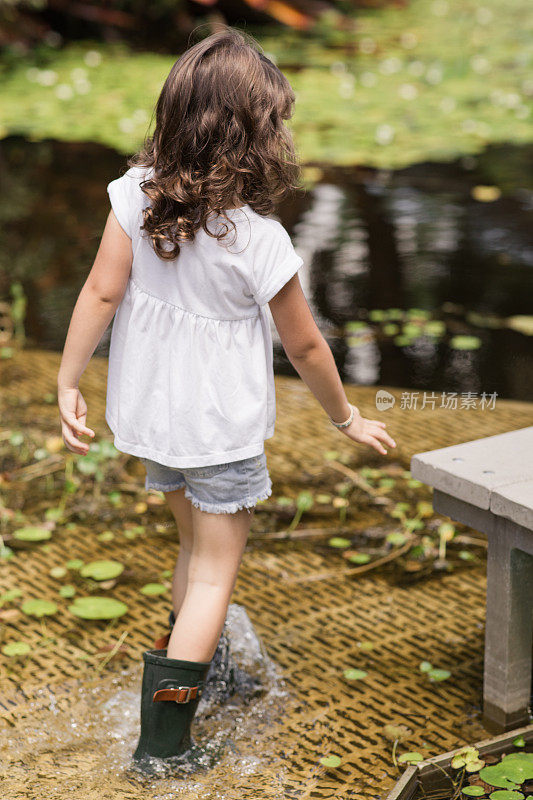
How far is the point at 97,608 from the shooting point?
2387 millimetres

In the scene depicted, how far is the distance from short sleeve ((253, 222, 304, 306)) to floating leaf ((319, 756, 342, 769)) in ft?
2.92

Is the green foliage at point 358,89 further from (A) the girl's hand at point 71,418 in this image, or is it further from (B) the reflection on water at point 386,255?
(A) the girl's hand at point 71,418

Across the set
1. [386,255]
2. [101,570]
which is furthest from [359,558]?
[386,255]

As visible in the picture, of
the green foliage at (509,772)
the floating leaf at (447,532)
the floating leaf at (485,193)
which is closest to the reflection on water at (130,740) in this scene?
the green foliage at (509,772)

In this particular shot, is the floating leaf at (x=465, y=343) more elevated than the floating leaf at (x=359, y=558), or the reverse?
the floating leaf at (x=465, y=343)

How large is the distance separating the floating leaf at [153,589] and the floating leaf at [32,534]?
0.36m

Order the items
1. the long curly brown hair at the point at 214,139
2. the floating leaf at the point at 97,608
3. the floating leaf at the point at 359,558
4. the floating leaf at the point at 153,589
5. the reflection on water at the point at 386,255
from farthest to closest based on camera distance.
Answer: the reflection on water at the point at 386,255 < the floating leaf at the point at 359,558 < the floating leaf at the point at 153,589 < the floating leaf at the point at 97,608 < the long curly brown hair at the point at 214,139

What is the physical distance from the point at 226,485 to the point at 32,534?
40.9 inches

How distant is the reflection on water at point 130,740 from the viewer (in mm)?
1831

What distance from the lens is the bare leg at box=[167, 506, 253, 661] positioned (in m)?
1.86

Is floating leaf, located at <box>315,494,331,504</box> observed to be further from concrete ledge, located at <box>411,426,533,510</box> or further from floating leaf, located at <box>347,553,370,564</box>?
concrete ledge, located at <box>411,426,533,510</box>

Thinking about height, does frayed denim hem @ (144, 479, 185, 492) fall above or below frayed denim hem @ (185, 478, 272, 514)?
below

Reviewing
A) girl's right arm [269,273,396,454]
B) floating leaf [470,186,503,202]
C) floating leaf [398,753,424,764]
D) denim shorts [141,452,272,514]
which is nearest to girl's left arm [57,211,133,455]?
denim shorts [141,452,272,514]

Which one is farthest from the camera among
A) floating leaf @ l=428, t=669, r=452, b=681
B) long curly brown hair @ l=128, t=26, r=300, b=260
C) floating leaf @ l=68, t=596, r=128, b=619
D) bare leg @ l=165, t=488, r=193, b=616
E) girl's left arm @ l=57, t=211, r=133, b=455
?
floating leaf @ l=68, t=596, r=128, b=619
